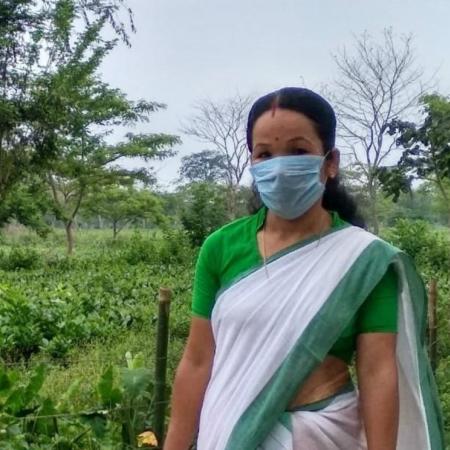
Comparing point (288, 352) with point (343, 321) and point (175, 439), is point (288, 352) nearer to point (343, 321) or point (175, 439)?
Result: point (343, 321)

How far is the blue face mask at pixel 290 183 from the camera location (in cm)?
112

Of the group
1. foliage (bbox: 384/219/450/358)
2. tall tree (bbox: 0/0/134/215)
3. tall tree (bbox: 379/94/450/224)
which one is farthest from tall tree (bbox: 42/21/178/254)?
tall tree (bbox: 379/94/450/224)

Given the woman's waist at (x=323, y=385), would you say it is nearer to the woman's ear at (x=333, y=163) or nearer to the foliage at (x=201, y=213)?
the woman's ear at (x=333, y=163)

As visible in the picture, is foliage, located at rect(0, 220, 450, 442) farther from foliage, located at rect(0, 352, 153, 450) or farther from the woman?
the woman

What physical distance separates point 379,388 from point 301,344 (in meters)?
0.13

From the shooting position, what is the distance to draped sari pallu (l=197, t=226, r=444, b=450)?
1.06 metres

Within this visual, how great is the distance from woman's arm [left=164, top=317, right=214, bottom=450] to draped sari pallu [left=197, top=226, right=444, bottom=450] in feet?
0.19

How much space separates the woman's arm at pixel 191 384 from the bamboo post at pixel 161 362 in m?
0.78

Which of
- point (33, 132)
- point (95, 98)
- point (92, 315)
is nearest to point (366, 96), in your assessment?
point (95, 98)

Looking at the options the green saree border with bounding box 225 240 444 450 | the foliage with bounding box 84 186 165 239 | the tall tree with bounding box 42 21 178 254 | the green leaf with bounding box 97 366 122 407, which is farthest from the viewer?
the foliage with bounding box 84 186 165 239

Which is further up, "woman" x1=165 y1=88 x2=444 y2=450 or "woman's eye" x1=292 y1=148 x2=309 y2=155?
"woman's eye" x1=292 y1=148 x2=309 y2=155

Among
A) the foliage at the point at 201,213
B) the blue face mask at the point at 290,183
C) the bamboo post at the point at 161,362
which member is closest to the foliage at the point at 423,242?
the foliage at the point at 201,213

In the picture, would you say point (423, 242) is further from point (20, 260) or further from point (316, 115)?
point (316, 115)

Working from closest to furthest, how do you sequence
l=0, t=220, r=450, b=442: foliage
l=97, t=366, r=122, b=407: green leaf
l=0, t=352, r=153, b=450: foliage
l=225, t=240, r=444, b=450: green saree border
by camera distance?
l=225, t=240, r=444, b=450: green saree border → l=0, t=352, r=153, b=450: foliage → l=0, t=220, r=450, b=442: foliage → l=97, t=366, r=122, b=407: green leaf
